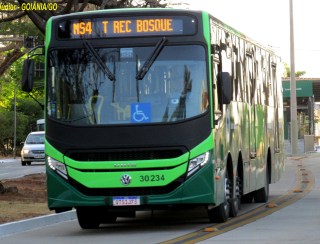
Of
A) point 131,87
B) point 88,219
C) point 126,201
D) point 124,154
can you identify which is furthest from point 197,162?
point 88,219

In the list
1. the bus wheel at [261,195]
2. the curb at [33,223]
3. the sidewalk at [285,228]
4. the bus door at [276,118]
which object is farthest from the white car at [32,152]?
the curb at [33,223]

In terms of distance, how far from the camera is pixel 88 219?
18.0 m

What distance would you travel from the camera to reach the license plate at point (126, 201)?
16250 mm

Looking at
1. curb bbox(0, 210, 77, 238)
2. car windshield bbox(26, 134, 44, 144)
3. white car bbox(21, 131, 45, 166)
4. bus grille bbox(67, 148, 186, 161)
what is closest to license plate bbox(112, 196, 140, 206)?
bus grille bbox(67, 148, 186, 161)

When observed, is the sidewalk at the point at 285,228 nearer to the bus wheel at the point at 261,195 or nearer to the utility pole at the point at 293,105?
the bus wheel at the point at 261,195

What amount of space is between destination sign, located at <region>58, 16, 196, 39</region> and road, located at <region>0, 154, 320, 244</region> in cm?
307

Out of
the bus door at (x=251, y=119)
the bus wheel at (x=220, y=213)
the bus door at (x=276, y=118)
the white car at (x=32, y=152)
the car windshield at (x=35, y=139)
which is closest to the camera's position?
the bus wheel at (x=220, y=213)

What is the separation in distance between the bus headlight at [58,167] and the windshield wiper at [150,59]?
5.79 feet

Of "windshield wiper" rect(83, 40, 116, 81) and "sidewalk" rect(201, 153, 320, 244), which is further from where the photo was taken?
"windshield wiper" rect(83, 40, 116, 81)

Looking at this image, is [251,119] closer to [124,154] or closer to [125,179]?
[124,154]

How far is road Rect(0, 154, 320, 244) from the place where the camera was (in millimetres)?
14984

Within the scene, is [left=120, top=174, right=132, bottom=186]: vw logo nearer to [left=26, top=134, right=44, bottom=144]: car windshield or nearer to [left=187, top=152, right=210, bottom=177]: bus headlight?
[left=187, top=152, right=210, bottom=177]: bus headlight

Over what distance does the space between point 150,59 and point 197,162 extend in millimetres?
1728

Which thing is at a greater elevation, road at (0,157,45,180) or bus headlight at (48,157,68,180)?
bus headlight at (48,157,68,180)
